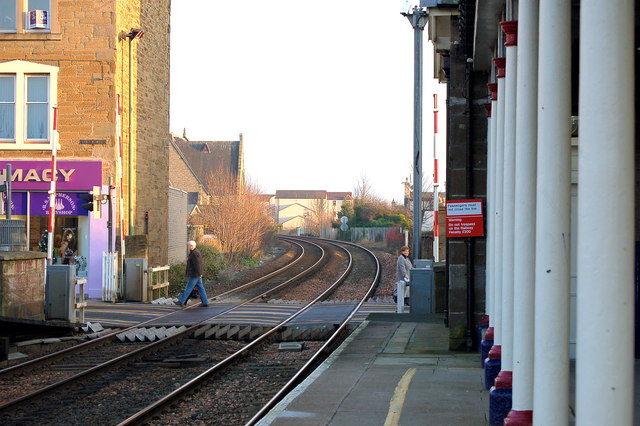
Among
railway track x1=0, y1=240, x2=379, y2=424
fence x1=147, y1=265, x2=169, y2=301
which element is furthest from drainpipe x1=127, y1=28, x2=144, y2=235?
railway track x1=0, y1=240, x2=379, y2=424

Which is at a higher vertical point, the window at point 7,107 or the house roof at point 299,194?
the house roof at point 299,194

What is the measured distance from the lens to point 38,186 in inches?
1014

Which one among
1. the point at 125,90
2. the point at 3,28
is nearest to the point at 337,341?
the point at 125,90

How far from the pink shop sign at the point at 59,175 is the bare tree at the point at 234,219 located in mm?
16964

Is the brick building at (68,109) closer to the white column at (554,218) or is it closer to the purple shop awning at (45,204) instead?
the purple shop awning at (45,204)

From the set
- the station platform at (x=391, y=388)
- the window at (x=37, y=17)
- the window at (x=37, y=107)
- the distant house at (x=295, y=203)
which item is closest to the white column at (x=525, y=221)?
the station platform at (x=391, y=388)

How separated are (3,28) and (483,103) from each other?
1844 centimetres

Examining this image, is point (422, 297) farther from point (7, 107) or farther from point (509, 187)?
point (7, 107)

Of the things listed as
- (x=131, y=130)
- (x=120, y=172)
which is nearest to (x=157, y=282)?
(x=120, y=172)

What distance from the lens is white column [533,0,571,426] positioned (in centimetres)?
514

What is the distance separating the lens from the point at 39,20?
26062 mm

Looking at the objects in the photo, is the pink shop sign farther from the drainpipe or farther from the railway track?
the railway track

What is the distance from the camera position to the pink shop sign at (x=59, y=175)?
25500 millimetres

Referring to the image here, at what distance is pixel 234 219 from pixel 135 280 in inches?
825
